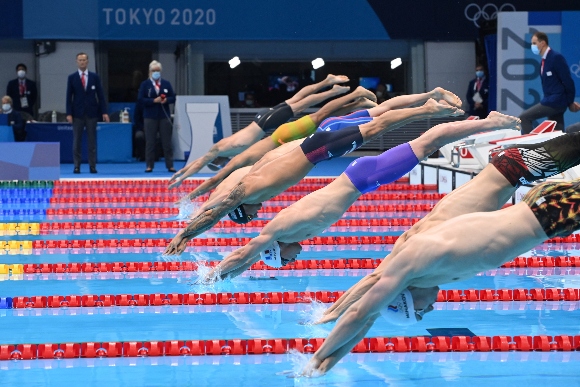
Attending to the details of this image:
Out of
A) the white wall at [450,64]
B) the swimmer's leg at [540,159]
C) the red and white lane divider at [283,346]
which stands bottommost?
the red and white lane divider at [283,346]

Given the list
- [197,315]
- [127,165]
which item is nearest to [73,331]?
[197,315]

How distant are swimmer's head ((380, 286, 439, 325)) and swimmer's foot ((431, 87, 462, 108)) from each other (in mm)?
2566

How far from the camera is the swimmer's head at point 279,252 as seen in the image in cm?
526

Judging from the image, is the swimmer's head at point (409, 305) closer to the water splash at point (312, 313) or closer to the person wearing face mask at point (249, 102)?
the water splash at point (312, 313)


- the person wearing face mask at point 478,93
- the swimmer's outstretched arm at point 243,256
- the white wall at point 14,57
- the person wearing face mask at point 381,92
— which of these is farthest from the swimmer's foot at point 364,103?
the white wall at point 14,57

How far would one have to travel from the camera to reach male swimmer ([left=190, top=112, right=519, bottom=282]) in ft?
17.0

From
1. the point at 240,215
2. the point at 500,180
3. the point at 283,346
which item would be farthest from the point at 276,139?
the point at 500,180

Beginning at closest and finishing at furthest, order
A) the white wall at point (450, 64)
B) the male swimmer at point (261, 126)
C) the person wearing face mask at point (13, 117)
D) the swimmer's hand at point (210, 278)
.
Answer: the swimmer's hand at point (210, 278) < the male swimmer at point (261, 126) < the person wearing face mask at point (13, 117) < the white wall at point (450, 64)

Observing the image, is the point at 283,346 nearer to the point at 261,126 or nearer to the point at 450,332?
the point at 450,332

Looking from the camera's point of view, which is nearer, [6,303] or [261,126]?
[6,303]

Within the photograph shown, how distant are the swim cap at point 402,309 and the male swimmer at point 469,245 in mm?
35

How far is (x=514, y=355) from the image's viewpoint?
15.0 ft

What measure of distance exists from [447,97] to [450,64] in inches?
454

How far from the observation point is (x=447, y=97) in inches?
245
